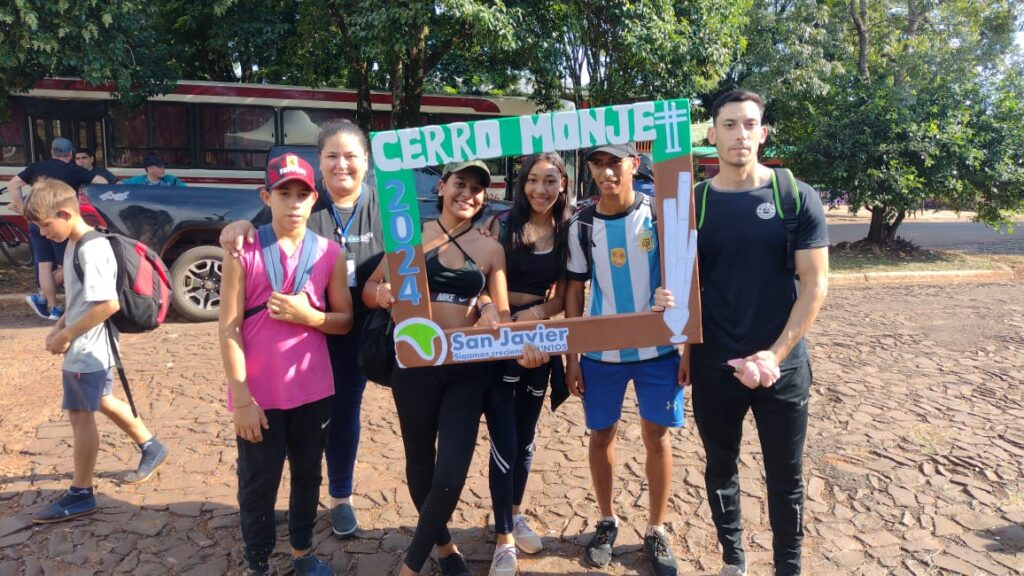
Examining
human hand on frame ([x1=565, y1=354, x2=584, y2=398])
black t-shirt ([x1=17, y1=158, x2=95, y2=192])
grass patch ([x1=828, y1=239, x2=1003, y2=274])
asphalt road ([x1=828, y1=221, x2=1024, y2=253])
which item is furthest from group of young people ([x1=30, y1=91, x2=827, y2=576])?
asphalt road ([x1=828, y1=221, x2=1024, y2=253])

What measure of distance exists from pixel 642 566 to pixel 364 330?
1625 millimetres

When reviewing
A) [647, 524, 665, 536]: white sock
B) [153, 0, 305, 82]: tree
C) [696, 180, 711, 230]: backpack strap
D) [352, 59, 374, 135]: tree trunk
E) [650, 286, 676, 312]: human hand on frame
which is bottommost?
[647, 524, 665, 536]: white sock

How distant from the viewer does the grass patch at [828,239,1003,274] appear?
1109 centimetres

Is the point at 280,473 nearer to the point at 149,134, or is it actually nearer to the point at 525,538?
the point at 525,538

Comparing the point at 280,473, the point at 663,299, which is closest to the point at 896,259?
the point at 663,299

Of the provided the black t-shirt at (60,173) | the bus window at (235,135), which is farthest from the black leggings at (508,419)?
the bus window at (235,135)

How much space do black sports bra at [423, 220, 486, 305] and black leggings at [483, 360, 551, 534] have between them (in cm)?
35

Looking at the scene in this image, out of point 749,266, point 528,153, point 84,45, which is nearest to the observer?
point 528,153

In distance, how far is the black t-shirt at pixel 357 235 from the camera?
9.90 ft

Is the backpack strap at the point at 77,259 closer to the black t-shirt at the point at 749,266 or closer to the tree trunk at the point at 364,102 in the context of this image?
the black t-shirt at the point at 749,266

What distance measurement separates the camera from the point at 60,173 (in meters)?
8.27

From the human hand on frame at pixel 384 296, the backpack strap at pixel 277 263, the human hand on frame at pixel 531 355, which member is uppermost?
the backpack strap at pixel 277 263

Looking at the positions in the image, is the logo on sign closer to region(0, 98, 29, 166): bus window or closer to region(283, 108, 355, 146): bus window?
region(283, 108, 355, 146): bus window

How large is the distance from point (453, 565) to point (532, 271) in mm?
1300
